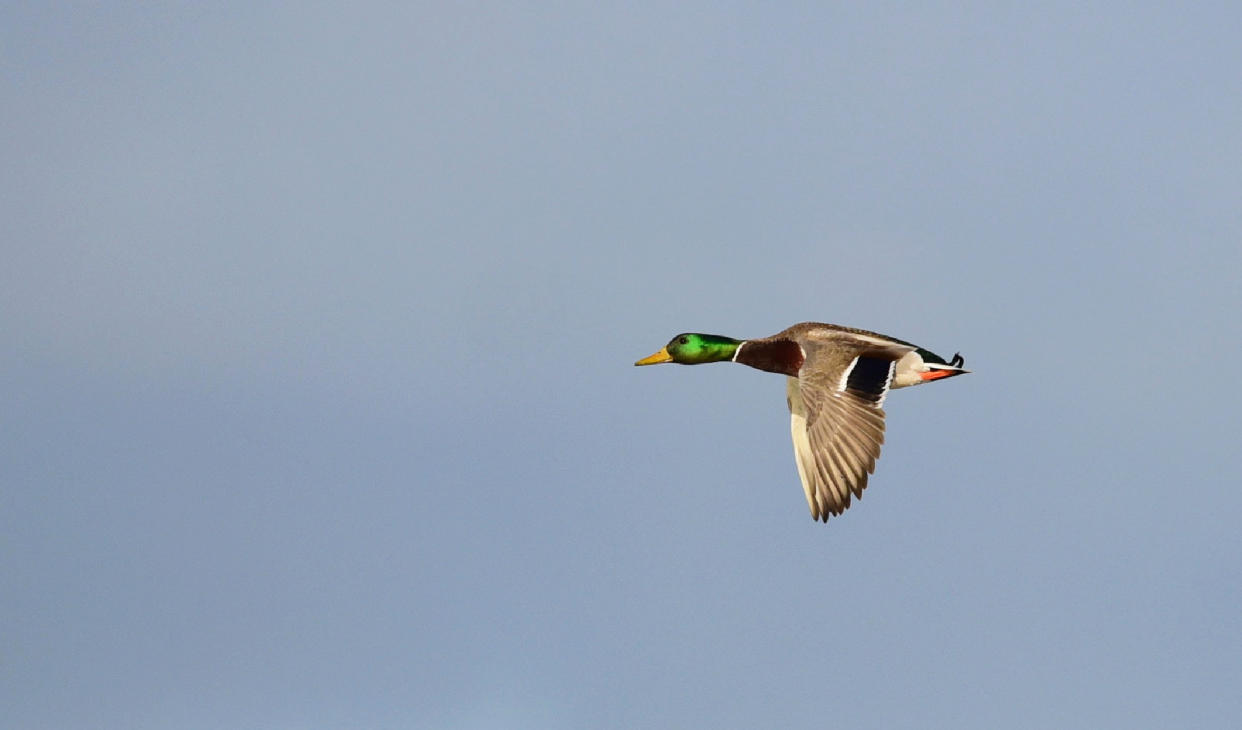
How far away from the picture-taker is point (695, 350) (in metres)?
30.3

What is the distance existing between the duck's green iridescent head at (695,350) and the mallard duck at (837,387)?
0.30m

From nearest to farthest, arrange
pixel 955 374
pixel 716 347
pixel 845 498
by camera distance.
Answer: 1. pixel 845 498
2. pixel 955 374
3. pixel 716 347

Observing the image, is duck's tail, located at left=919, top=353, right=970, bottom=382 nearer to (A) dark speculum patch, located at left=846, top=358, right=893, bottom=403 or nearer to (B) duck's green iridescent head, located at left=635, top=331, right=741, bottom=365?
(A) dark speculum patch, located at left=846, top=358, right=893, bottom=403

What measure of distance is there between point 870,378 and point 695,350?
3847 millimetres

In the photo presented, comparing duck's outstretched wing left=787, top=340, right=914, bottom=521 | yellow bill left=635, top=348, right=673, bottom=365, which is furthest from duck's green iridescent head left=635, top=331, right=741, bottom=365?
duck's outstretched wing left=787, top=340, right=914, bottom=521

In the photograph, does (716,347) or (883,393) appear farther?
(716,347)

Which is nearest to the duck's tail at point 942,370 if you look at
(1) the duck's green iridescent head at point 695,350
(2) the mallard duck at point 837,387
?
(2) the mallard duck at point 837,387

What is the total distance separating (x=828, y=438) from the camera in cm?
2675

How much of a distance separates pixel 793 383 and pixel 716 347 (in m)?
1.34

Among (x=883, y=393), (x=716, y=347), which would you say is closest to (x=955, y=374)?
(x=883, y=393)

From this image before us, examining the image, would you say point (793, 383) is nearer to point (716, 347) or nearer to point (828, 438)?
point (716, 347)

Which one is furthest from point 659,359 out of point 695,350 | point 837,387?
point 837,387

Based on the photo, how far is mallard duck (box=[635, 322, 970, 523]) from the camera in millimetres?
26562

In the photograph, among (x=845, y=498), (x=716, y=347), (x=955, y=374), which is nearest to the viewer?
(x=845, y=498)
